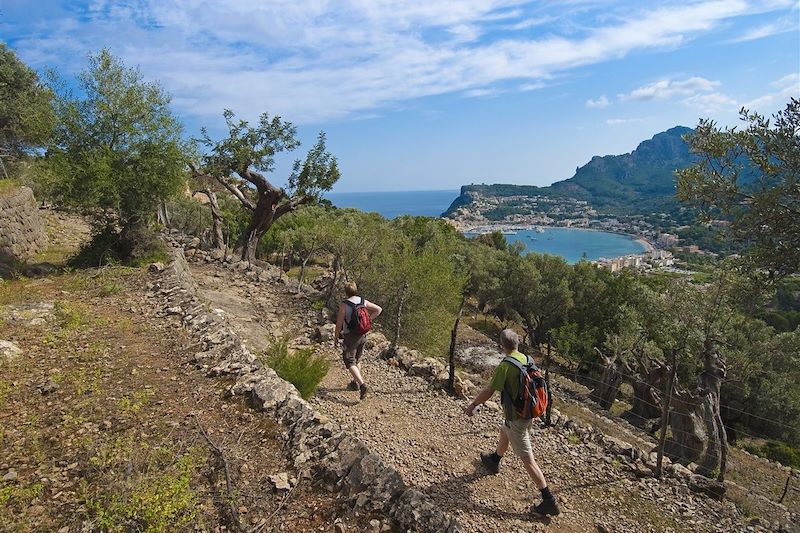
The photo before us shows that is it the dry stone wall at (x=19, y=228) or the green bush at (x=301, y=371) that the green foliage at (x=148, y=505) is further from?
the dry stone wall at (x=19, y=228)

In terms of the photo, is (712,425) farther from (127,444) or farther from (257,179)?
(257,179)

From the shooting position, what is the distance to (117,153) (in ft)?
43.4

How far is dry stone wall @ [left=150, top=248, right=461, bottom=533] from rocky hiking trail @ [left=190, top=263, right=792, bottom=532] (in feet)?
3.26

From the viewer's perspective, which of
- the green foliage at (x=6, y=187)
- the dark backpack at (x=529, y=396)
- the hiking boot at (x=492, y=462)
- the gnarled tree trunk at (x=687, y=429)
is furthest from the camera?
the green foliage at (x=6, y=187)

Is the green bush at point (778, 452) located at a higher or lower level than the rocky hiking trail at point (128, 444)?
lower

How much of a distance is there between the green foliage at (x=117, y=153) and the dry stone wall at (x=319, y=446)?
21.3ft

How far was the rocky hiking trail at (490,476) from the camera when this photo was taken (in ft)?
20.4

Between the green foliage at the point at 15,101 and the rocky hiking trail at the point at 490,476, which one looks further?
the green foliage at the point at 15,101

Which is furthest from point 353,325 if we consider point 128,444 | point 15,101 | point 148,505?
point 15,101

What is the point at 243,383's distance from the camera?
23.7ft

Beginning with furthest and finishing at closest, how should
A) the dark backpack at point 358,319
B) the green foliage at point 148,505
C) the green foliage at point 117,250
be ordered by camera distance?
the green foliage at point 117,250
the dark backpack at point 358,319
the green foliage at point 148,505

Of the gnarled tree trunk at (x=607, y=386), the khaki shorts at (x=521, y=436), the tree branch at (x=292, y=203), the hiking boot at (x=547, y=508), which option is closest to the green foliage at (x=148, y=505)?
the khaki shorts at (x=521, y=436)

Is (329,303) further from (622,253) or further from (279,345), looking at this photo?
(622,253)

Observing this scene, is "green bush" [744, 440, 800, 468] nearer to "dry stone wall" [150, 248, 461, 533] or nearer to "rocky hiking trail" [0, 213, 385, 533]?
"dry stone wall" [150, 248, 461, 533]
